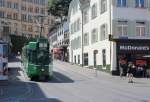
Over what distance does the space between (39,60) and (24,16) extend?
9306 cm

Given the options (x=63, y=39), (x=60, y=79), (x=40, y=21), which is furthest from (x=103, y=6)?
(x=40, y=21)

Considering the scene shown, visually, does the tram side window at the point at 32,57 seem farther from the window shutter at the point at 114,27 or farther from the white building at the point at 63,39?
the white building at the point at 63,39

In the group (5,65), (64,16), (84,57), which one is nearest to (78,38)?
(84,57)

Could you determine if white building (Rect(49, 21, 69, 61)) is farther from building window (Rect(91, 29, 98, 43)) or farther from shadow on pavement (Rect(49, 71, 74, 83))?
shadow on pavement (Rect(49, 71, 74, 83))

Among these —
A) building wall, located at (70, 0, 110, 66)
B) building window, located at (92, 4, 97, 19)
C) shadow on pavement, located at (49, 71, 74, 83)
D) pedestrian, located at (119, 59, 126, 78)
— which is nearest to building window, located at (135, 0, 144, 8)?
building wall, located at (70, 0, 110, 66)

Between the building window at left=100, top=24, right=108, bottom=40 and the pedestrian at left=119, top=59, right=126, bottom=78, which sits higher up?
the building window at left=100, top=24, right=108, bottom=40

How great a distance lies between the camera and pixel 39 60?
4269cm

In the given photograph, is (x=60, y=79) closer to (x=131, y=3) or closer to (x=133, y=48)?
(x=133, y=48)

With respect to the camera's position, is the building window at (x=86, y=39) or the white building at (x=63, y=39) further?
the white building at (x=63, y=39)

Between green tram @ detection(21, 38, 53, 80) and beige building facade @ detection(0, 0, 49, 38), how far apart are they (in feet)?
261

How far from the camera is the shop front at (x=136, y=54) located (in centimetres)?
5419

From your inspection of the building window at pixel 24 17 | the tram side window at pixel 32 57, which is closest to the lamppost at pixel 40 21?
the building window at pixel 24 17

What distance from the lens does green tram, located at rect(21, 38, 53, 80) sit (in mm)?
42281

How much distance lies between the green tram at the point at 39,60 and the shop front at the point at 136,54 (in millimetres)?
13182
